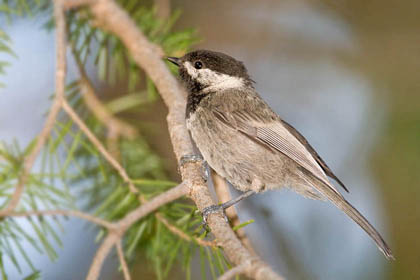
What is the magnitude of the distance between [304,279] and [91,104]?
166 cm

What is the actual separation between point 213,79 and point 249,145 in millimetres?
533

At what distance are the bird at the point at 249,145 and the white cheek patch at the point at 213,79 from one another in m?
0.01

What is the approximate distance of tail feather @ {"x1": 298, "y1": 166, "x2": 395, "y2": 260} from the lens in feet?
7.15

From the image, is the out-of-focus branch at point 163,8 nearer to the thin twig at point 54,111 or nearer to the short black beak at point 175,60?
the short black beak at point 175,60

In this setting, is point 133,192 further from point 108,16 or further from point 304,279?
point 304,279

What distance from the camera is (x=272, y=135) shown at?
8.87 feet

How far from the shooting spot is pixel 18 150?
2283 millimetres

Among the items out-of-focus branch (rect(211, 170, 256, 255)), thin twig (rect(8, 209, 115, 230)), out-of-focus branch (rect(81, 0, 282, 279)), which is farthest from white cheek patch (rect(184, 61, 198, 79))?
thin twig (rect(8, 209, 115, 230))

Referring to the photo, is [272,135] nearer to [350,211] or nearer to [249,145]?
[249,145]

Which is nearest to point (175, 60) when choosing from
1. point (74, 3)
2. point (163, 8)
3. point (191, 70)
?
point (191, 70)

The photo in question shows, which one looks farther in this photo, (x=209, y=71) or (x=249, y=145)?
(x=209, y=71)

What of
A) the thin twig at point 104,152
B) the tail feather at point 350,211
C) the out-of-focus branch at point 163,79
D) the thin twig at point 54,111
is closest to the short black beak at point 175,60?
the out-of-focus branch at point 163,79

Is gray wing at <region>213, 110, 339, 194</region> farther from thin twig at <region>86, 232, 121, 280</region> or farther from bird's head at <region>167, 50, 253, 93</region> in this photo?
thin twig at <region>86, 232, 121, 280</region>

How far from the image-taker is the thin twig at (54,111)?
2.05m
